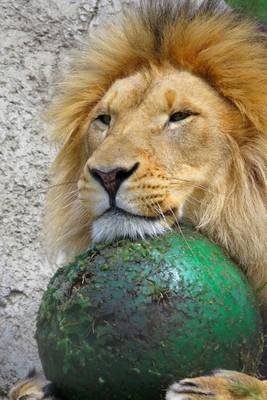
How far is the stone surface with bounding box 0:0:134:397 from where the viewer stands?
4.58 metres

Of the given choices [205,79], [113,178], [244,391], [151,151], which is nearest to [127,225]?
[113,178]

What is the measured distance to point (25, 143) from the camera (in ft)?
15.6

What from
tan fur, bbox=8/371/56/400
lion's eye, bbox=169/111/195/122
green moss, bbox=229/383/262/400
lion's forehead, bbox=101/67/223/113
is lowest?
tan fur, bbox=8/371/56/400

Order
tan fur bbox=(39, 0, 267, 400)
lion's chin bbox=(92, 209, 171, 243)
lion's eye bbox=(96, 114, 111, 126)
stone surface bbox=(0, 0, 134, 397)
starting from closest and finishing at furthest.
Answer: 1. lion's chin bbox=(92, 209, 171, 243)
2. tan fur bbox=(39, 0, 267, 400)
3. lion's eye bbox=(96, 114, 111, 126)
4. stone surface bbox=(0, 0, 134, 397)

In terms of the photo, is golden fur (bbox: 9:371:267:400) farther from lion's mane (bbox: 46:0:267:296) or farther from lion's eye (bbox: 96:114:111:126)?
lion's eye (bbox: 96:114:111:126)

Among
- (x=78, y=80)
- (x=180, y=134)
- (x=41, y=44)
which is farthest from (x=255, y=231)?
(x=41, y=44)

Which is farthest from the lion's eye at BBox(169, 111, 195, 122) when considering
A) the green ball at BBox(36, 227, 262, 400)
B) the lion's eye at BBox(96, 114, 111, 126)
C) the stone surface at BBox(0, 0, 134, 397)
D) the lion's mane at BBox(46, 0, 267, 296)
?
the stone surface at BBox(0, 0, 134, 397)

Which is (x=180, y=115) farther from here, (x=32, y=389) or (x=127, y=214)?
(x=32, y=389)

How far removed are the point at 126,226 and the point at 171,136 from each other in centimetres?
41

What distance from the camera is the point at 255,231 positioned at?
10.4 ft

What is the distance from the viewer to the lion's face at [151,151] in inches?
115

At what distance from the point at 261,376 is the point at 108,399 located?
2.00ft

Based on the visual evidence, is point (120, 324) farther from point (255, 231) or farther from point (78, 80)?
point (78, 80)

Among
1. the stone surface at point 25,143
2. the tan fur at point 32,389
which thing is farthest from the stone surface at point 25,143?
the tan fur at point 32,389
